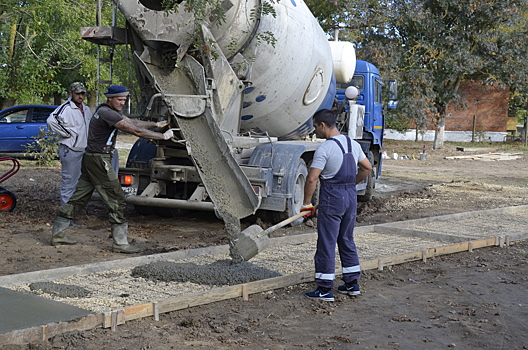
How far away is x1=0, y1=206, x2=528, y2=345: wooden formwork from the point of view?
13.0ft

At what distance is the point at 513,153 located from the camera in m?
29.3

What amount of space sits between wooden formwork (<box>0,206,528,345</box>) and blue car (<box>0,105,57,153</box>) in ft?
38.2

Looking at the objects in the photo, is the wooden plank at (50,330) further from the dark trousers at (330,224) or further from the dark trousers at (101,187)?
the dark trousers at (101,187)

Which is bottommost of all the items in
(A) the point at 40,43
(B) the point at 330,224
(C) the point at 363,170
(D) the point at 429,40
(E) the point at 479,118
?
(B) the point at 330,224

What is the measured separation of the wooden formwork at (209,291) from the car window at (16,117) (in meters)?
12.1

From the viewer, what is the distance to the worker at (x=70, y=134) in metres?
7.73

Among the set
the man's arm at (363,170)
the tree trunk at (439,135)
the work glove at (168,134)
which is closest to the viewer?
the man's arm at (363,170)

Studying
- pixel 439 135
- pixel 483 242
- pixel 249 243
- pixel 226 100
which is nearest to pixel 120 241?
pixel 249 243

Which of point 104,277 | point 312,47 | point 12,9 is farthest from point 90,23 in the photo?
point 104,277

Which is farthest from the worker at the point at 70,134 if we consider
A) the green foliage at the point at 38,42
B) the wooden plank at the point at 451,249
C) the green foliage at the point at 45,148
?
the green foliage at the point at 38,42

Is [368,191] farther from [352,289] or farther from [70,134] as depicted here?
[352,289]

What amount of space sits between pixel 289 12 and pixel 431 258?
3811 mm

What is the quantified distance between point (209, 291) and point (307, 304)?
35.2 inches

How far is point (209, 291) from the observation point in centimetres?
491
